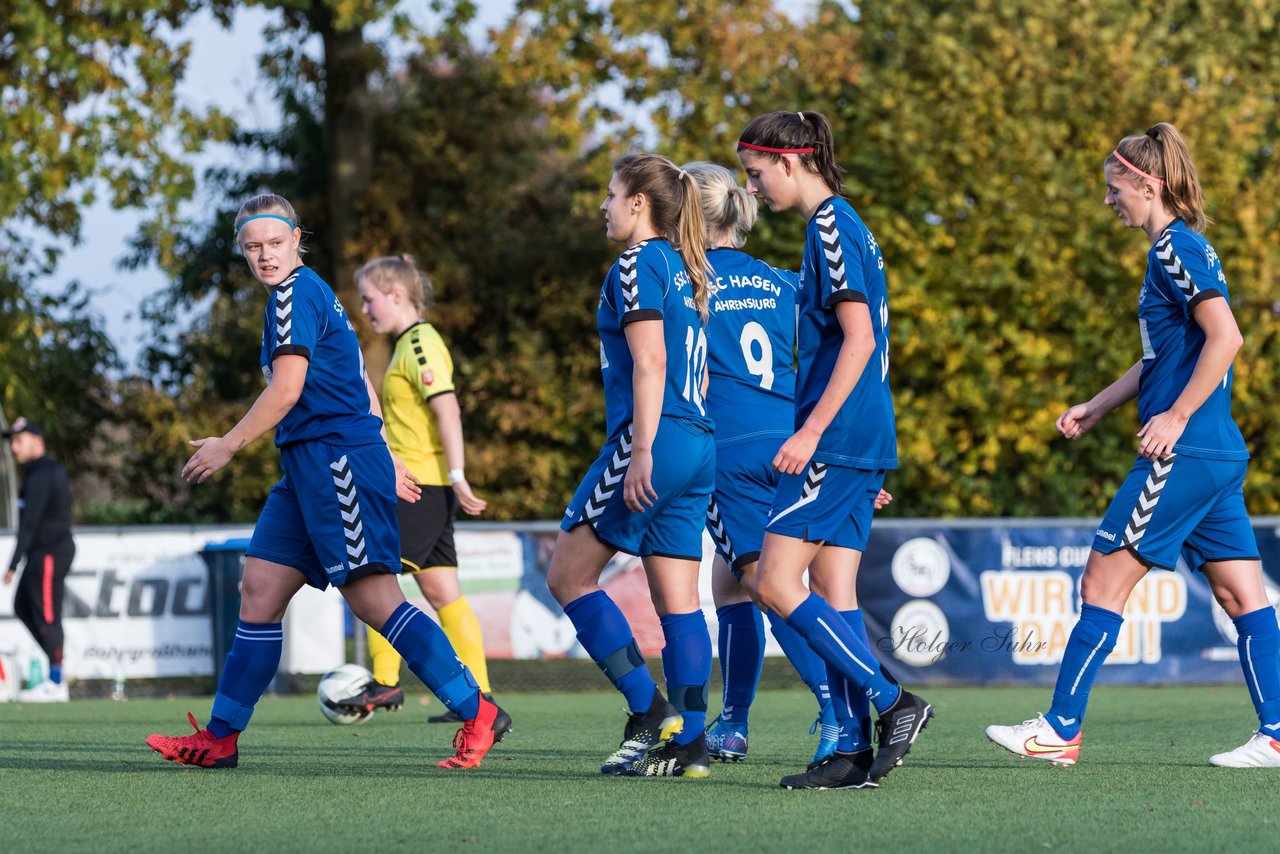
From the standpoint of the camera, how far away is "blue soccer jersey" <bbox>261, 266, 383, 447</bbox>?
5621 millimetres

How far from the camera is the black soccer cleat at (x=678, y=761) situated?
18.3 ft

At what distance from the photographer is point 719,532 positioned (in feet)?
19.8

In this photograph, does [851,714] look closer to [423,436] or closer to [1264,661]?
[1264,661]

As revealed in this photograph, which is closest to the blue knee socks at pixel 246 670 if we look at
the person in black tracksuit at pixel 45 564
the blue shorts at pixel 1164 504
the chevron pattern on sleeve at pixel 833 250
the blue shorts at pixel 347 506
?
the blue shorts at pixel 347 506

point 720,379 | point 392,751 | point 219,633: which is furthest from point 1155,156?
point 219,633

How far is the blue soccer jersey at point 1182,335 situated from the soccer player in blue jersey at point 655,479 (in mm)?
1538

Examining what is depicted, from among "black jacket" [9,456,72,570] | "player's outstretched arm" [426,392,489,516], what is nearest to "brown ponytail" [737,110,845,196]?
"player's outstretched arm" [426,392,489,516]

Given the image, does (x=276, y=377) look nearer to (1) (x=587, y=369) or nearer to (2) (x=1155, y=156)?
(2) (x=1155, y=156)

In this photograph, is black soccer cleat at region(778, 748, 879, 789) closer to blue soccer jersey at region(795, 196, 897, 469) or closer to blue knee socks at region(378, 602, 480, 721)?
blue soccer jersey at region(795, 196, 897, 469)

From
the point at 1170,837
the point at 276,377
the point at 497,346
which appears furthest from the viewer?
the point at 497,346

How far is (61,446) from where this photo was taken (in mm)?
19938

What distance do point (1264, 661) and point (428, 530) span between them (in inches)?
157

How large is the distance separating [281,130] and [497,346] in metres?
4.32

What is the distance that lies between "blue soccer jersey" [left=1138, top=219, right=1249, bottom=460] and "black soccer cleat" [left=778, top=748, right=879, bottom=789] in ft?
4.98
